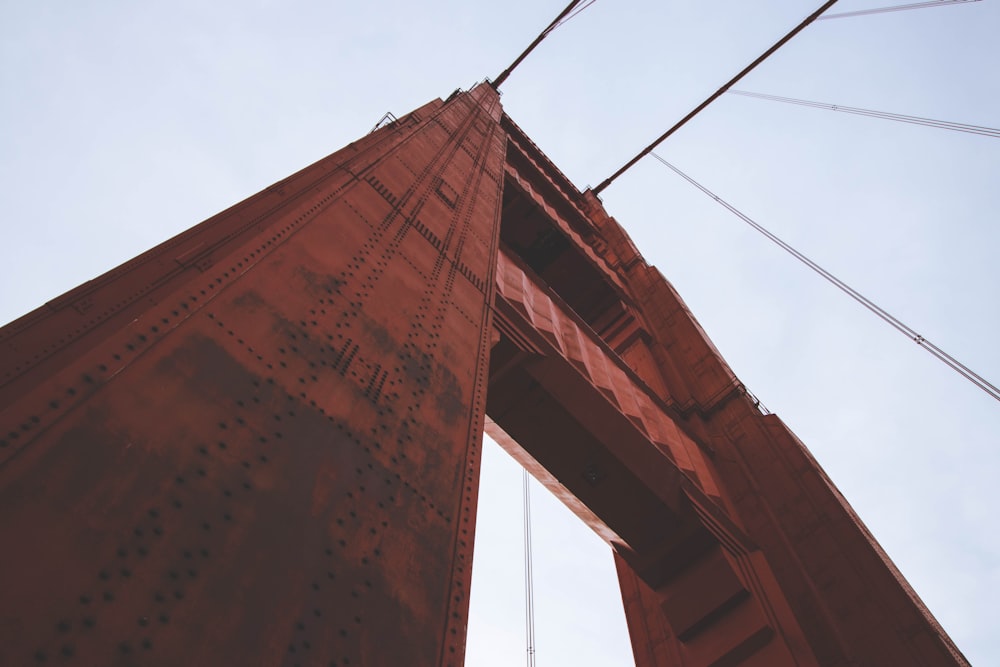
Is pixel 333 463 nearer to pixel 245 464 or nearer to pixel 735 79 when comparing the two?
pixel 245 464

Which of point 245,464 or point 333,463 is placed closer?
point 245,464

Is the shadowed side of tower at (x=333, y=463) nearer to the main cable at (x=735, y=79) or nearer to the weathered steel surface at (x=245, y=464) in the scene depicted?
the weathered steel surface at (x=245, y=464)

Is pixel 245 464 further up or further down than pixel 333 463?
further up

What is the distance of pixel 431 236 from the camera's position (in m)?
6.09

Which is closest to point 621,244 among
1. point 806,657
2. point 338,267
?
point 806,657

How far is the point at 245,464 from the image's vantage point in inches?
102

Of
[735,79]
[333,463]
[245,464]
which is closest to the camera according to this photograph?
[245,464]

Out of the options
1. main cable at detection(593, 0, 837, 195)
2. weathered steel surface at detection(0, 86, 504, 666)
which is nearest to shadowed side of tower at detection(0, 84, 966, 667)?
weathered steel surface at detection(0, 86, 504, 666)

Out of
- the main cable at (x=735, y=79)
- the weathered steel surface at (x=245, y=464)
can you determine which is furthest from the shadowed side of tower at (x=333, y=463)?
the main cable at (x=735, y=79)

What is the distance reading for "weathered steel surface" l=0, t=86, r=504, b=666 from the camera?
193 centimetres

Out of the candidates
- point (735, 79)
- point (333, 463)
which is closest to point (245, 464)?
point (333, 463)

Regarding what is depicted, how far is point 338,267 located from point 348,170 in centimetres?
212

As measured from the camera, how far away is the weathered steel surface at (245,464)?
1.93m

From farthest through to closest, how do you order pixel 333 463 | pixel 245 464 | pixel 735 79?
pixel 735 79 < pixel 333 463 < pixel 245 464
